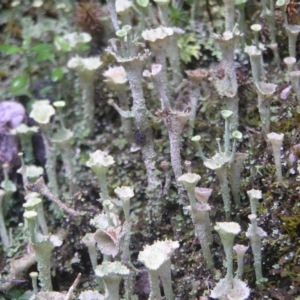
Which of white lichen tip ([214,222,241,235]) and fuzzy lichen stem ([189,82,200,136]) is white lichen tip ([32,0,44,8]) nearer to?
fuzzy lichen stem ([189,82,200,136])

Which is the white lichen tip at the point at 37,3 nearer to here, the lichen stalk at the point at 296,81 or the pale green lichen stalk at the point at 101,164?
the pale green lichen stalk at the point at 101,164

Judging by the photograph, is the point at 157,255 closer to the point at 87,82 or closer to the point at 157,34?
the point at 157,34

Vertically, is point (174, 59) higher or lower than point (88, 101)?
higher

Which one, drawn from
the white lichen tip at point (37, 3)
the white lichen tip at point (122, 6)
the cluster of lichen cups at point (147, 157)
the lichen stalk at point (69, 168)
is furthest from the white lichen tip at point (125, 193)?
the white lichen tip at point (37, 3)

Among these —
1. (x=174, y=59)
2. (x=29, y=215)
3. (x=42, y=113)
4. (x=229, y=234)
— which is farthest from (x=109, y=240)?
(x=174, y=59)

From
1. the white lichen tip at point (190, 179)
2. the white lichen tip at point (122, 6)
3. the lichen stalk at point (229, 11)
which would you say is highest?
the white lichen tip at point (122, 6)

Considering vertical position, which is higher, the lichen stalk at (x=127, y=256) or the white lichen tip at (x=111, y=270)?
the white lichen tip at (x=111, y=270)
